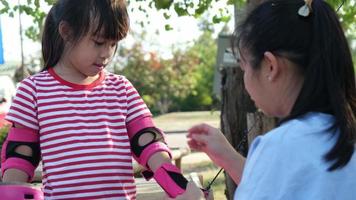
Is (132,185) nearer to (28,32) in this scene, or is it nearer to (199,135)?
(199,135)

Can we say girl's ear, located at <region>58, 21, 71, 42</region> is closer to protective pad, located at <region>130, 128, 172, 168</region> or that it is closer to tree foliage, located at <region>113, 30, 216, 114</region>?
protective pad, located at <region>130, 128, 172, 168</region>

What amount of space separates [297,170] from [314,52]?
310mm

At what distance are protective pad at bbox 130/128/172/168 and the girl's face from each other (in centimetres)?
27

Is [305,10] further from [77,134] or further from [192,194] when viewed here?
[77,134]

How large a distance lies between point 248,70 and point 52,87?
0.80 meters

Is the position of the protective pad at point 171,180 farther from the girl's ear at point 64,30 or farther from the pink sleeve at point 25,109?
the girl's ear at point 64,30

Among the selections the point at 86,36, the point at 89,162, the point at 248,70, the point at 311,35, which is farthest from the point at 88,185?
the point at 311,35

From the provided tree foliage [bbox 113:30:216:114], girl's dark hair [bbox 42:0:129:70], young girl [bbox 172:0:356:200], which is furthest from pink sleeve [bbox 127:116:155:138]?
tree foliage [bbox 113:30:216:114]

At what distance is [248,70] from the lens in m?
1.61

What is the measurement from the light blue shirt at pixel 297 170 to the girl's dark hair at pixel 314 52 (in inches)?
2.4

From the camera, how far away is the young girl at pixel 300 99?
1398mm

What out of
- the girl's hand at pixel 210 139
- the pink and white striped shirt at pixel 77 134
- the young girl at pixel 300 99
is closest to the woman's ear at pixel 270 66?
the young girl at pixel 300 99

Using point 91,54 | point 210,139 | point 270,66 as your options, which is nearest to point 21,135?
point 91,54

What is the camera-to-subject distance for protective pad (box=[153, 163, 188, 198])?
2.05 meters
